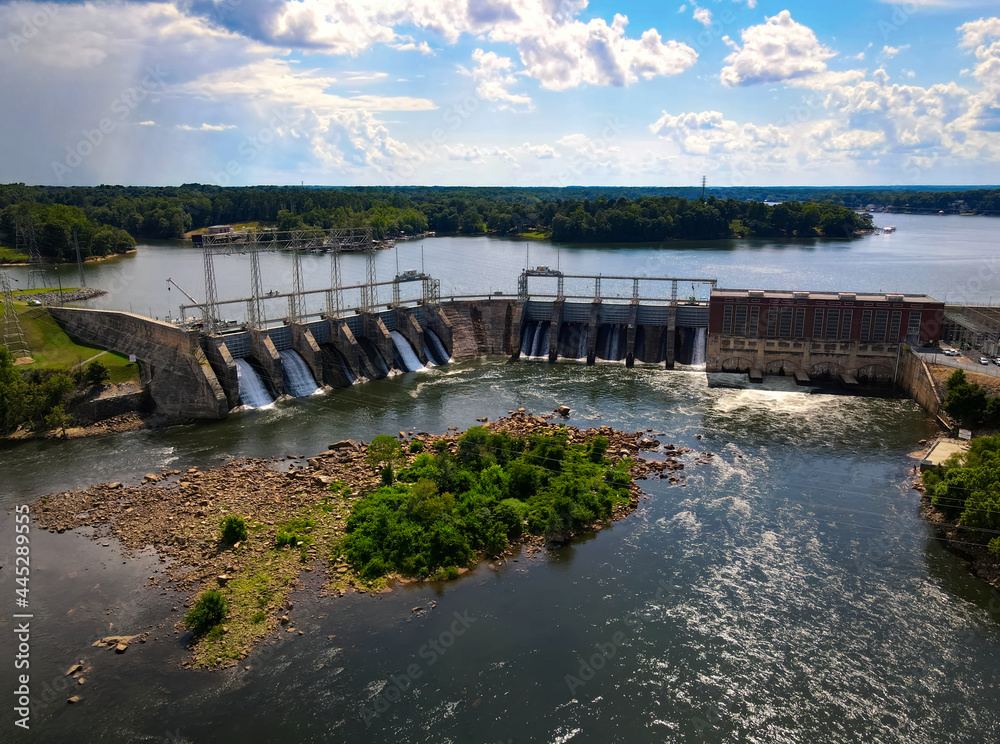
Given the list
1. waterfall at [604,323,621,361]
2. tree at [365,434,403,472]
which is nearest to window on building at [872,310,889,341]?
waterfall at [604,323,621,361]

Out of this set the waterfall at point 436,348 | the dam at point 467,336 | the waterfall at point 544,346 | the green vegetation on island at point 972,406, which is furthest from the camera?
the waterfall at point 544,346

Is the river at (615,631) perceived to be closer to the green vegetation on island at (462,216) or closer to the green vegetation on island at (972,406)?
the green vegetation on island at (972,406)

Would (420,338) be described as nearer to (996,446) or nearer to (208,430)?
(208,430)

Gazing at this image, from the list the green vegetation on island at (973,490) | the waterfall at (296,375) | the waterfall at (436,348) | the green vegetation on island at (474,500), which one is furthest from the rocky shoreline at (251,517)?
the waterfall at (436,348)

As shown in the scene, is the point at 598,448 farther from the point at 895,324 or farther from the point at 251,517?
the point at 895,324

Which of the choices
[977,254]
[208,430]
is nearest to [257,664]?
[208,430]

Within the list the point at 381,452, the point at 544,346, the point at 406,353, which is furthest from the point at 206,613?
the point at 544,346
